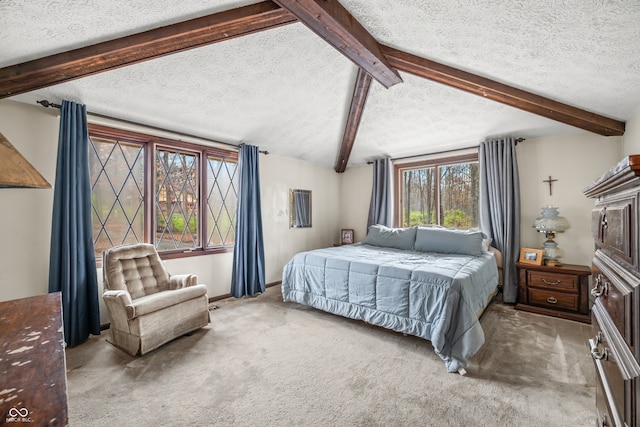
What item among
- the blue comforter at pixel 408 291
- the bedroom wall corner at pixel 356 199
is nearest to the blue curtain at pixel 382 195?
the bedroom wall corner at pixel 356 199

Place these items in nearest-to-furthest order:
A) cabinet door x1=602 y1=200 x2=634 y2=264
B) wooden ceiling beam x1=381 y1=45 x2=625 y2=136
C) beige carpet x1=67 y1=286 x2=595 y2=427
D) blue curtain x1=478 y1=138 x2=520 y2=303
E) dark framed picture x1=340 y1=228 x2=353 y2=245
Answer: cabinet door x1=602 y1=200 x2=634 y2=264 < beige carpet x1=67 y1=286 x2=595 y2=427 < wooden ceiling beam x1=381 y1=45 x2=625 y2=136 < blue curtain x1=478 y1=138 x2=520 y2=303 < dark framed picture x1=340 y1=228 x2=353 y2=245

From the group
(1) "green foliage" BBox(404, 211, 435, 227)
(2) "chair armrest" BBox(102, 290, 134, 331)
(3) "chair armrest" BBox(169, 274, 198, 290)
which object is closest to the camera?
(2) "chair armrest" BBox(102, 290, 134, 331)

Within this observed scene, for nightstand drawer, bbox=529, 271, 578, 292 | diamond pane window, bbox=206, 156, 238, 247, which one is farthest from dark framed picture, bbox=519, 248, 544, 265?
diamond pane window, bbox=206, 156, 238, 247

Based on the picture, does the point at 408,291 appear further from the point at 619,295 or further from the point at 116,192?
the point at 116,192

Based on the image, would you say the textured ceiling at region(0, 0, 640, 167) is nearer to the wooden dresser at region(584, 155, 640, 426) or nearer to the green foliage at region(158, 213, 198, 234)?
the green foliage at region(158, 213, 198, 234)

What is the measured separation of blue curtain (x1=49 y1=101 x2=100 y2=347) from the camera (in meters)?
2.55

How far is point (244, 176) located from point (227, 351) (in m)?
2.40

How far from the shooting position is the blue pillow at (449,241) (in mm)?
3516

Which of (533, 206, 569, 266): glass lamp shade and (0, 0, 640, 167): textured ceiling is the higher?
(0, 0, 640, 167): textured ceiling

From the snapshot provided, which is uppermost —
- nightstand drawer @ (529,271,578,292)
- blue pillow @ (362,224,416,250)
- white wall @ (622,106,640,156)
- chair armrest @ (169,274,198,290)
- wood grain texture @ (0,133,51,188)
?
white wall @ (622,106,640,156)

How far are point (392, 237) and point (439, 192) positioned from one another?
4.00ft

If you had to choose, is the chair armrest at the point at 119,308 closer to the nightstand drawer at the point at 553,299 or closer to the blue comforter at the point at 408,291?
the blue comforter at the point at 408,291

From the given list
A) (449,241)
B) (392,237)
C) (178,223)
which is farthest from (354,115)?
(178,223)

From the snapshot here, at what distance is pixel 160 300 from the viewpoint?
2.51 meters
